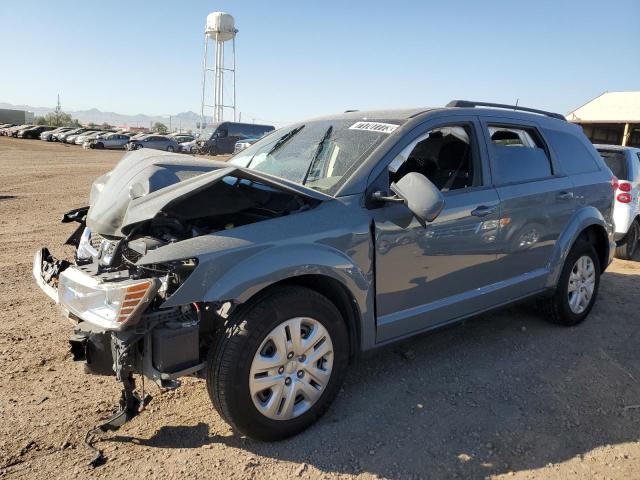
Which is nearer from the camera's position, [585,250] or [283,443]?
[283,443]

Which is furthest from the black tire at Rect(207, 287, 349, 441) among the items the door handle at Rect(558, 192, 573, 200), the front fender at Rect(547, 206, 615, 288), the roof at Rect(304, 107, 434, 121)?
the door handle at Rect(558, 192, 573, 200)

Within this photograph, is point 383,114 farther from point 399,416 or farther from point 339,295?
point 399,416

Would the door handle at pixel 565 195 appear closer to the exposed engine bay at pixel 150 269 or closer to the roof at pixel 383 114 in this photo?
the roof at pixel 383 114

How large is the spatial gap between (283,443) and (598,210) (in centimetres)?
368

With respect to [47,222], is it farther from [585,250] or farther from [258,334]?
[585,250]

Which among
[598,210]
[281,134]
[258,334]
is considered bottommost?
[258,334]

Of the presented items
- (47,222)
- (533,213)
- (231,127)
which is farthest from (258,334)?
(231,127)

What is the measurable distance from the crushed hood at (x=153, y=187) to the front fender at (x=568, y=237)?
2.43 m

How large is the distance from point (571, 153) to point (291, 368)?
3.44 metres

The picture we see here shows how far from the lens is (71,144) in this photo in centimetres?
4625

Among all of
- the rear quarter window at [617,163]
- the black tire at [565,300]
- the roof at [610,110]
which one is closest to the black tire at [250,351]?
the black tire at [565,300]

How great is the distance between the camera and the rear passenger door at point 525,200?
3875 mm

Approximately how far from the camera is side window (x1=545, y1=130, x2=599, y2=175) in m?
4.52

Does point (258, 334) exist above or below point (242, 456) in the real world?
above
